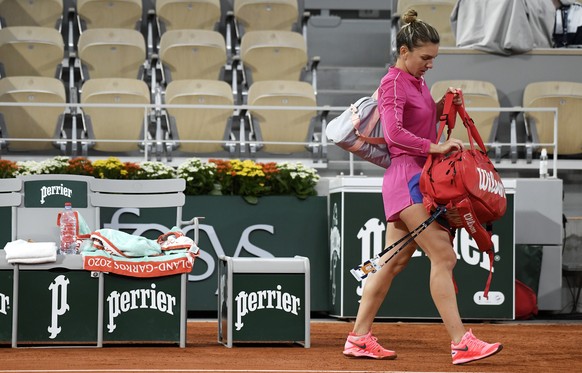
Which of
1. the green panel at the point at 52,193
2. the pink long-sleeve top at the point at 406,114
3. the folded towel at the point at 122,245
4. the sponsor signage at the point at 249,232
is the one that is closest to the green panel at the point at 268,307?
the folded towel at the point at 122,245

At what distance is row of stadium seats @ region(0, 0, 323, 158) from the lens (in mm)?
10102

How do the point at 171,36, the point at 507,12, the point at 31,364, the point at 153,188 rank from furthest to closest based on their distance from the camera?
the point at 171,36 → the point at 507,12 → the point at 153,188 → the point at 31,364

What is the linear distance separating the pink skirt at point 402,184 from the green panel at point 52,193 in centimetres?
252

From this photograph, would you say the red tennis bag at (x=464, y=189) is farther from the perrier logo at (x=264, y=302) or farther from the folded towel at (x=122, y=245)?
the folded towel at (x=122, y=245)

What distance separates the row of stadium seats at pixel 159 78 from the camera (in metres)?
10.1

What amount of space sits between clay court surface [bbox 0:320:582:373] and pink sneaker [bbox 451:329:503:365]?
47 millimetres

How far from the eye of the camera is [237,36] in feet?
40.8

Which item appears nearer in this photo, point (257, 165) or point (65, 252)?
point (65, 252)

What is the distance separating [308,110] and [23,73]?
3254mm

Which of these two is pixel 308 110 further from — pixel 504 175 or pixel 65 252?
pixel 65 252

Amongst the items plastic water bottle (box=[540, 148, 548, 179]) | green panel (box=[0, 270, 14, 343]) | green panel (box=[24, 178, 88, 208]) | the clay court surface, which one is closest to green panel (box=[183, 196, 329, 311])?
the clay court surface

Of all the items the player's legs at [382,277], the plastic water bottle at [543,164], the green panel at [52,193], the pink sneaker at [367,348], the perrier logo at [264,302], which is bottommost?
the pink sneaker at [367,348]

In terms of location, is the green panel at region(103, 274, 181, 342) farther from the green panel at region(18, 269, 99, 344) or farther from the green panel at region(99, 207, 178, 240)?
the green panel at region(99, 207, 178, 240)

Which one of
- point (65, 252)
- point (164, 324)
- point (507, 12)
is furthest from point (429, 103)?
point (507, 12)
